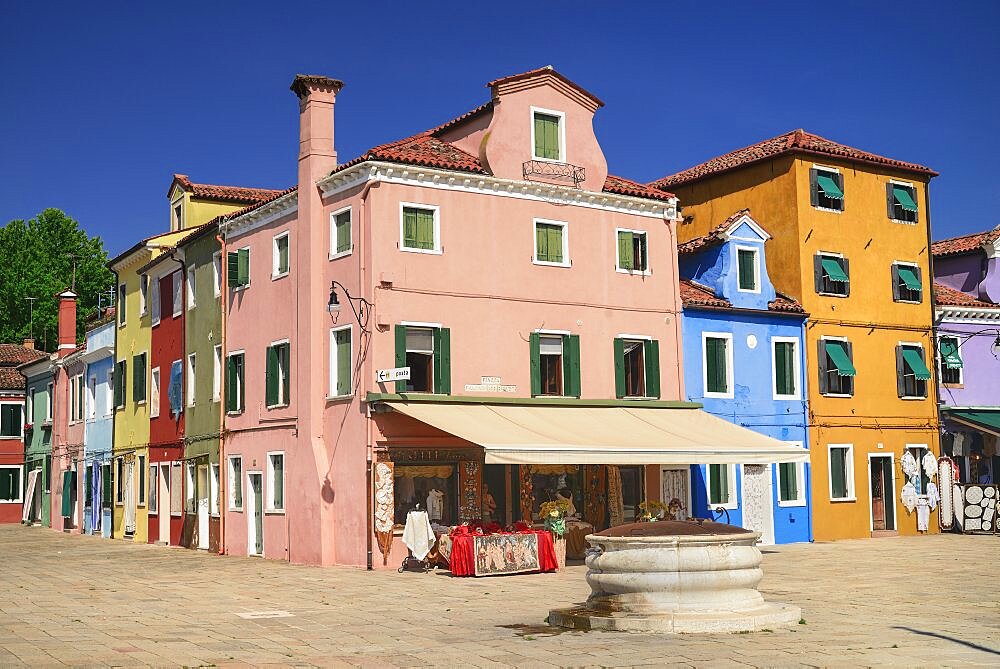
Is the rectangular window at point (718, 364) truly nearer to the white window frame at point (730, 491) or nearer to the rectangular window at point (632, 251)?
the white window frame at point (730, 491)

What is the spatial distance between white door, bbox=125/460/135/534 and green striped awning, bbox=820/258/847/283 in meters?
22.0

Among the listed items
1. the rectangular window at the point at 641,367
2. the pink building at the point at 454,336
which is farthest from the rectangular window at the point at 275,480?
the rectangular window at the point at 641,367

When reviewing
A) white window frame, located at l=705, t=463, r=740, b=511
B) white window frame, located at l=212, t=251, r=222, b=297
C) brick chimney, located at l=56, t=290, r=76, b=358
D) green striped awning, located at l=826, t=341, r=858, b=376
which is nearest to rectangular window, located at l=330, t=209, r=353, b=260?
white window frame, located at l=212, t=251, r=222, b=297

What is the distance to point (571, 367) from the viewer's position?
2855cm

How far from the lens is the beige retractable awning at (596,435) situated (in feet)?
77.0

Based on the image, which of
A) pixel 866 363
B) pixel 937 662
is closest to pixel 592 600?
pixel 937 662

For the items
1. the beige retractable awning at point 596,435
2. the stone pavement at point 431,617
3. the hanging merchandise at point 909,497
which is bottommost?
the stone pavement at point 431,617

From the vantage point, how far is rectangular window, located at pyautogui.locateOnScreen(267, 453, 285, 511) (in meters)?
28.9

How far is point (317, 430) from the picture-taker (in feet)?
88.9

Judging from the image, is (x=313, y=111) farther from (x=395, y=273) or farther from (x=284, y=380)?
(x=284, y=380)

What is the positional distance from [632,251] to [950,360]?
1316 cm

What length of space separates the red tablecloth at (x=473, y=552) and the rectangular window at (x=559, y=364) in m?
5.03

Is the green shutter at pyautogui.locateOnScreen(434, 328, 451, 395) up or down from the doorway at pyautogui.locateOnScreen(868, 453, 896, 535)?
up

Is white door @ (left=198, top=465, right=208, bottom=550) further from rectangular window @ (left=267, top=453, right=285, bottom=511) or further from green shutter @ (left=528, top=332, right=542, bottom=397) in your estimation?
green shutter @ (left=528, top=332, right=542, bottom=397)
